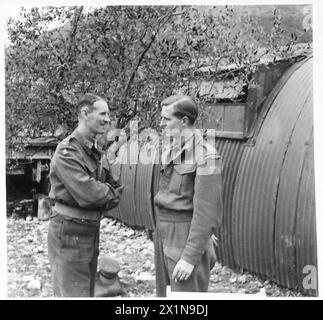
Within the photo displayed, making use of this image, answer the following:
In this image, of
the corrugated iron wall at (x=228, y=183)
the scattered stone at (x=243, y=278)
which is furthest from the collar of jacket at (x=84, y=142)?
the scattered stone at (x=243, y=278)

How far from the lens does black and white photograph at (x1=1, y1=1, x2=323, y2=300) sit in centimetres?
297

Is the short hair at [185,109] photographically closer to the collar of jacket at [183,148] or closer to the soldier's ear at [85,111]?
the collar of jacket at [183,148]

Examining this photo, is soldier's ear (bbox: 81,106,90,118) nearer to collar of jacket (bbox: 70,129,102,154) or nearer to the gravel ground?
collar of jacket (bbox: 70,129,102,154)

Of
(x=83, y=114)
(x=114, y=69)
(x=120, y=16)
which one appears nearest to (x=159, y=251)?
(x=83, y=114)

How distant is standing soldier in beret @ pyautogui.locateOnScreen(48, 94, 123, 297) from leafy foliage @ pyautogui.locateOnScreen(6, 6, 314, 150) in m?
0.24

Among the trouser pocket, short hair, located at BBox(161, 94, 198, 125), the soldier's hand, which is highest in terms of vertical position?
short hair, located at BBox(161, 94, 198, 125)

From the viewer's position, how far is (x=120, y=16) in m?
3.06

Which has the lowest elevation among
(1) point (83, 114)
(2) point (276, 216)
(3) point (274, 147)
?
(2) point (276, 216)

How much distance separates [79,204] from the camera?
9.20 ft

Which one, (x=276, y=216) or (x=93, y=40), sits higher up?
(x=93, y=40)

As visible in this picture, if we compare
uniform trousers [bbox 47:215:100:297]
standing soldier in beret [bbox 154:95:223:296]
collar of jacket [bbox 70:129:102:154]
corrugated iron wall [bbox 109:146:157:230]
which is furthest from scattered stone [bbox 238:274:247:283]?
collar of jacket [bbox 70:129:102:154]

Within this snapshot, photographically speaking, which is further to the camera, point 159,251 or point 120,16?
point 120,16
